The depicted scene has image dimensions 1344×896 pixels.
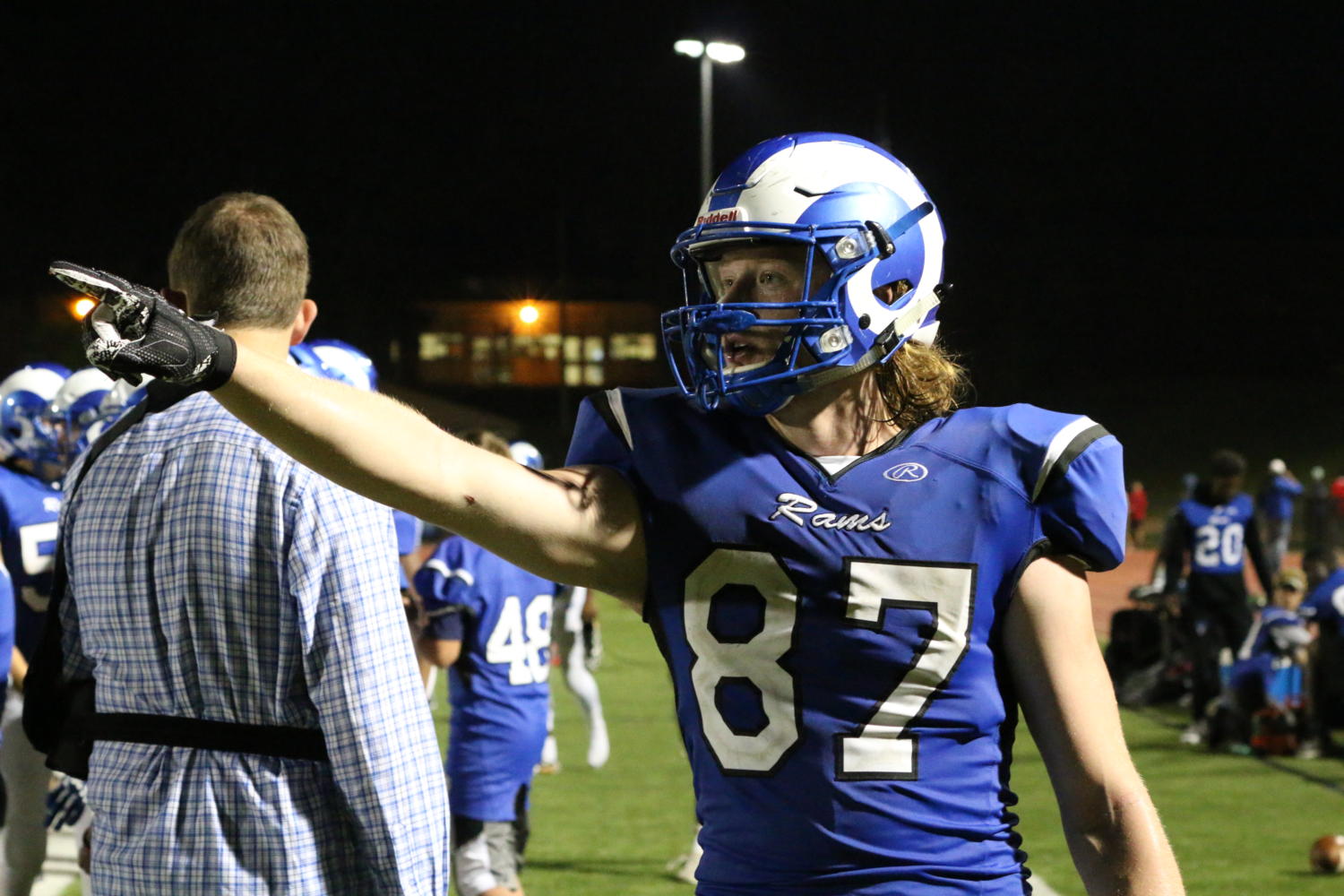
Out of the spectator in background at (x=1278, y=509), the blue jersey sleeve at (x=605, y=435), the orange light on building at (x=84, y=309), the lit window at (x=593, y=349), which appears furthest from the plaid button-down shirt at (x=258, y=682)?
the lit window at (x=593, y=349)

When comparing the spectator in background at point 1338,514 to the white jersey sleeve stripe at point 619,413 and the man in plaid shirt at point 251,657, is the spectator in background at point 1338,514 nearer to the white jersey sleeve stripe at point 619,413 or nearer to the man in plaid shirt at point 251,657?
the man in plaid shirt at point 251,657

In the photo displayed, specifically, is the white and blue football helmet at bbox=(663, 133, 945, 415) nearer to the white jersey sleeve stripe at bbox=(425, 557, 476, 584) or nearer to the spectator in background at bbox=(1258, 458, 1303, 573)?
the white jersey sleeve stripe at bbox=(425, 557, 476, 584)

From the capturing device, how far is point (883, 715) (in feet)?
6.17

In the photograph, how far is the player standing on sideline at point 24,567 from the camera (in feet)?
15.4

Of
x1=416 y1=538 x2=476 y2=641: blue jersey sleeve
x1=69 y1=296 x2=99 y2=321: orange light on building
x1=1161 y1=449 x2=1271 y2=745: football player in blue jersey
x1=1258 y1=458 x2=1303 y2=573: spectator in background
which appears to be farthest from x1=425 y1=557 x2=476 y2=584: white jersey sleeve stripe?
x1=1258 y1=458 x2=1303 y2=573: spectator in background

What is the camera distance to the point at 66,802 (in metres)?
5.54

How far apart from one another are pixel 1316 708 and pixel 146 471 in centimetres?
875

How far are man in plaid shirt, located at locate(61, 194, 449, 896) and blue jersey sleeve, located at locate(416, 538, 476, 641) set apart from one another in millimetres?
2877

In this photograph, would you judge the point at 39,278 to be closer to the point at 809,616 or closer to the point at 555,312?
the point at 555,312

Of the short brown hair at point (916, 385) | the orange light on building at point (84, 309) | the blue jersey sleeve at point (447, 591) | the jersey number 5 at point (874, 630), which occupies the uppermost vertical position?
the orange light on building at point (84, 309)

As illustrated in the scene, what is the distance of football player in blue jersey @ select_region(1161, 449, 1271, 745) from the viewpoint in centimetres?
1009

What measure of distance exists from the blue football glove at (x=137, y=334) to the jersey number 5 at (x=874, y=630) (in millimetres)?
735

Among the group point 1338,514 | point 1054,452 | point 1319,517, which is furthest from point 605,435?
point 1319,517

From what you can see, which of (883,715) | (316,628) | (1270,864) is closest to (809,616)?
(883,715)
